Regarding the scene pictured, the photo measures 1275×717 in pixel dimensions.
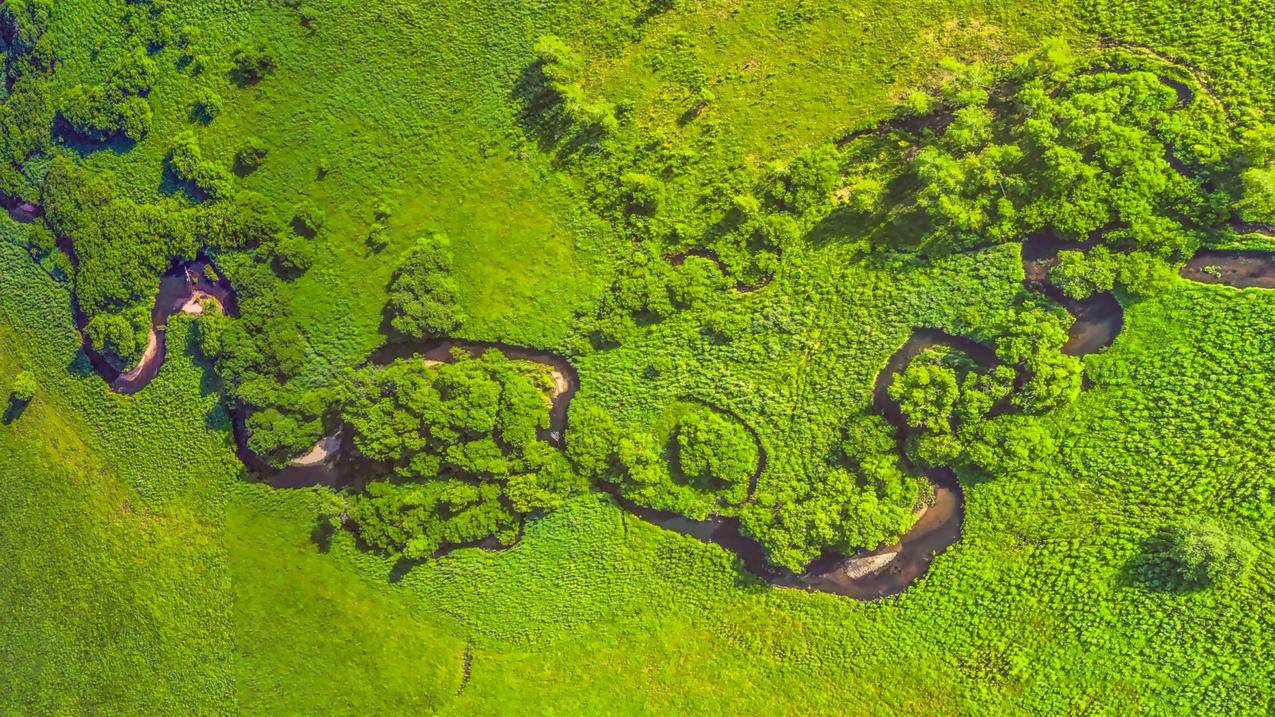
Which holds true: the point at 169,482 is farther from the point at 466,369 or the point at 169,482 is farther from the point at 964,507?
the point at 964,507

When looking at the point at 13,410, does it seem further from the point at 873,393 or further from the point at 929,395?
the point at 929,395

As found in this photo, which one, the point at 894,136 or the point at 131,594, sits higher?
the point at 894,136

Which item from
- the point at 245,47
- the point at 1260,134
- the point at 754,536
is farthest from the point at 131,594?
the point at 1260,134

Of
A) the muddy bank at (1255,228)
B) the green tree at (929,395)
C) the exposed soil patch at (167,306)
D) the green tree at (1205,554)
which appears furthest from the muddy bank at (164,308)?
the muddy bank at (1255,228)

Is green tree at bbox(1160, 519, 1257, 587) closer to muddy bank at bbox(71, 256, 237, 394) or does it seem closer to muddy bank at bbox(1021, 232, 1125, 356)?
muddy bank at bbox(1021, 232, 1125, 356)

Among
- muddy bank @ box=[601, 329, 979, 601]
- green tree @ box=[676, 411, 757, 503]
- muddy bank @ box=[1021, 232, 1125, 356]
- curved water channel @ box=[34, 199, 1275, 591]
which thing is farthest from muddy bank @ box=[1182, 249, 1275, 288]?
green tree @ box=[676, 411, 757, 503]

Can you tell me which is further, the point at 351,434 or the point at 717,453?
the point at 351,434

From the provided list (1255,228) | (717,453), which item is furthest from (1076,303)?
(717,453)
